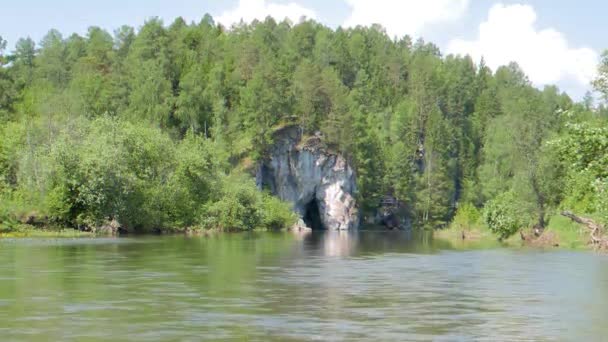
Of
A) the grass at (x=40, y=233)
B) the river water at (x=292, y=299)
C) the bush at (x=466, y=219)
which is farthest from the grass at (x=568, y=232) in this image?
the grass at (x=40, y=233)

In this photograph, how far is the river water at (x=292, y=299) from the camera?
22141 mm

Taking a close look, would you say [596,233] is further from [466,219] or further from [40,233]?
[40,233]

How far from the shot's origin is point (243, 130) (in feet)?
455

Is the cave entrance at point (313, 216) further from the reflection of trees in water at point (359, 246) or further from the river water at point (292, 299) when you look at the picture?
the river water at point (292, 299)

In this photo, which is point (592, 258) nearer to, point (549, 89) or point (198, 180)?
point (198, 180)

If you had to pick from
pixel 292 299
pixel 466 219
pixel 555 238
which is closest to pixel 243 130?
pixel 466 219

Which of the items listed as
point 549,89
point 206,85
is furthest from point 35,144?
point 549,89

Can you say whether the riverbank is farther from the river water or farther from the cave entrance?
the cave entrance

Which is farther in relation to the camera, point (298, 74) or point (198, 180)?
point (298, 74)

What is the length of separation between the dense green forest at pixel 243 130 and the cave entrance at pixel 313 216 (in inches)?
320

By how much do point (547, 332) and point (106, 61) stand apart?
147 m

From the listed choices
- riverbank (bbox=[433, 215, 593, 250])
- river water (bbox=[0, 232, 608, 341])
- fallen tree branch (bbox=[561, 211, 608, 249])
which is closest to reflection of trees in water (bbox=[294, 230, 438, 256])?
riverbank (bbox=[433, 215, 593, 250])

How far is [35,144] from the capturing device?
97562 millimetres

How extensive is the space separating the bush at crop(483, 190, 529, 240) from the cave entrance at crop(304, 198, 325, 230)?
200 feet
